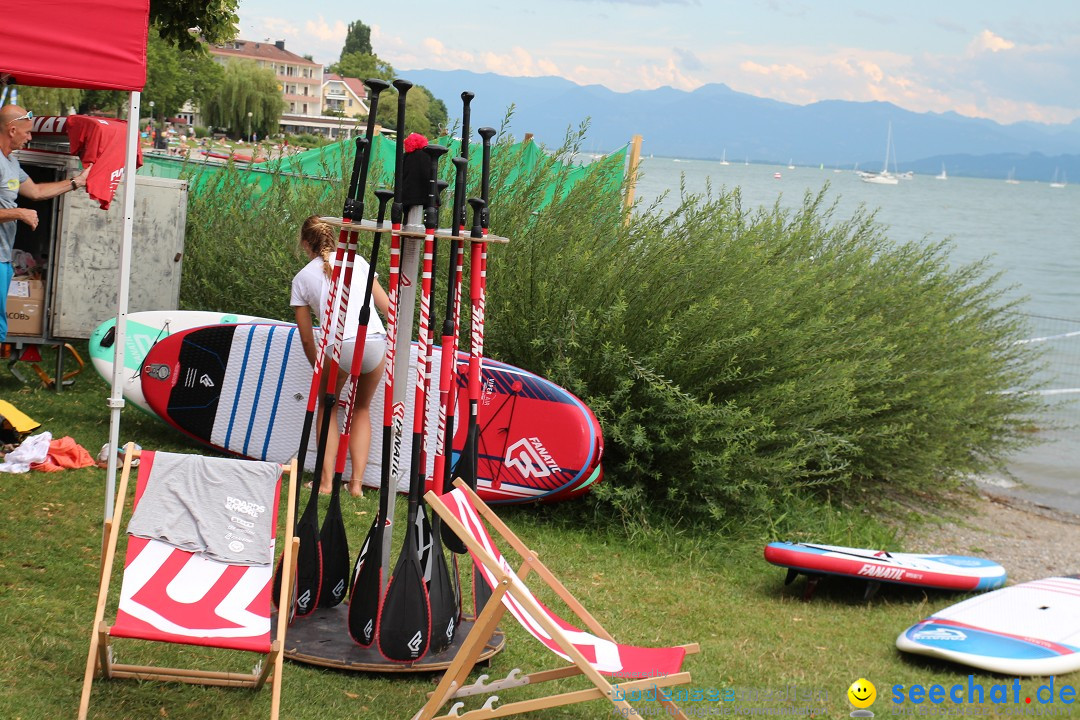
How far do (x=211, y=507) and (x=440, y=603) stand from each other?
966mm

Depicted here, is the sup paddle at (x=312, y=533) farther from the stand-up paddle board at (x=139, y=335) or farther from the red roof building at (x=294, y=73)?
the red roof building at (x=294, y=73)

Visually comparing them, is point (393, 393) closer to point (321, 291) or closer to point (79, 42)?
point (79, 42)

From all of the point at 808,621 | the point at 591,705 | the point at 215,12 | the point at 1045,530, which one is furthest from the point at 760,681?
the point at 215,12

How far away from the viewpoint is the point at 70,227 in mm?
8375

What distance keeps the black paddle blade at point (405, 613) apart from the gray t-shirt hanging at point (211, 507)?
49 centimetres

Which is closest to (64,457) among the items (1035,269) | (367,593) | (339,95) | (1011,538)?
(367,593)

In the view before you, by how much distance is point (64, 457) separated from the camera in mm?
6445

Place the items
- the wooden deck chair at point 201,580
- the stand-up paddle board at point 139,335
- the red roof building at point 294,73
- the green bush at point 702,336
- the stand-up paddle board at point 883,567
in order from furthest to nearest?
the red roof building at point 294,73
the stand-up paddle board at point 139,335
the green bush at point 702,336
the stand-up paddle board at point 883,567
the wooden deck chair at point 201,580

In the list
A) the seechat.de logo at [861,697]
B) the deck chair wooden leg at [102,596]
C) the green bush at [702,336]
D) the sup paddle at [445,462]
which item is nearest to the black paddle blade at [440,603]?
the sup paddle at [445,462]

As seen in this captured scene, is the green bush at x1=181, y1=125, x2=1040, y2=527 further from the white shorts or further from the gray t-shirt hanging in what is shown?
the gray t-shirt hanging

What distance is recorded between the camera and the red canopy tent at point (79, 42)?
4012 mm

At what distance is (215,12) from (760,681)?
7.52 meters

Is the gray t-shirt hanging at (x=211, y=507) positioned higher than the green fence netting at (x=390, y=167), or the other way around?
the green fence netting at (x=390, y=167)

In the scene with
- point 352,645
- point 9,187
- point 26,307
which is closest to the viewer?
point 352,645
